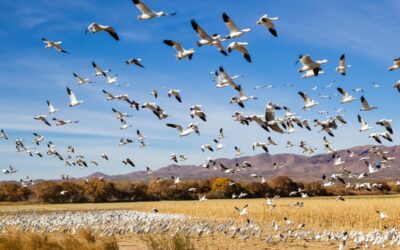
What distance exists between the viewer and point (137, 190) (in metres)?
96.0

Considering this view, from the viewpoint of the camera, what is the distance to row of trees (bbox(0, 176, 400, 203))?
282 feet

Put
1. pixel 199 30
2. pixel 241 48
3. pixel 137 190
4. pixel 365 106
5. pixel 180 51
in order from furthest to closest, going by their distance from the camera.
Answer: pixel 137 190
pixel 365 106
pixel 180 51
pixel 241 48
pixel 199 30

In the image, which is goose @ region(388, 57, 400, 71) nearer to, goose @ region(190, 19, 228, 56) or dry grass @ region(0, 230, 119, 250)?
goose @ region(190, 19, 228, 56)

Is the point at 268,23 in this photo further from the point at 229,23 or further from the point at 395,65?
the point at 395,65

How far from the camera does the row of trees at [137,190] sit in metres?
85.9

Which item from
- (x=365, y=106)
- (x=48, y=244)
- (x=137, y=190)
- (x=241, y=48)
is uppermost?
(x=241, y=48)

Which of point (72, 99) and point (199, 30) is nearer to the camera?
point (199, 30)

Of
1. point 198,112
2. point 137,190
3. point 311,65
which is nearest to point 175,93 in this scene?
point 198,112

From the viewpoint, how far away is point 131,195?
95.1 meters

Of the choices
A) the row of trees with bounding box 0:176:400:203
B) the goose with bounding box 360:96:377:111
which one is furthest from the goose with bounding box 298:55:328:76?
the row of trees with bounding box 0:176:400:203

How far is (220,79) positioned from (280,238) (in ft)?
31.3

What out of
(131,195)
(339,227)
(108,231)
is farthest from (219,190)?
(108,231)

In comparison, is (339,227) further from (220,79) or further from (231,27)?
(231,27)

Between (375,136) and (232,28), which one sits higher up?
(232,28)
